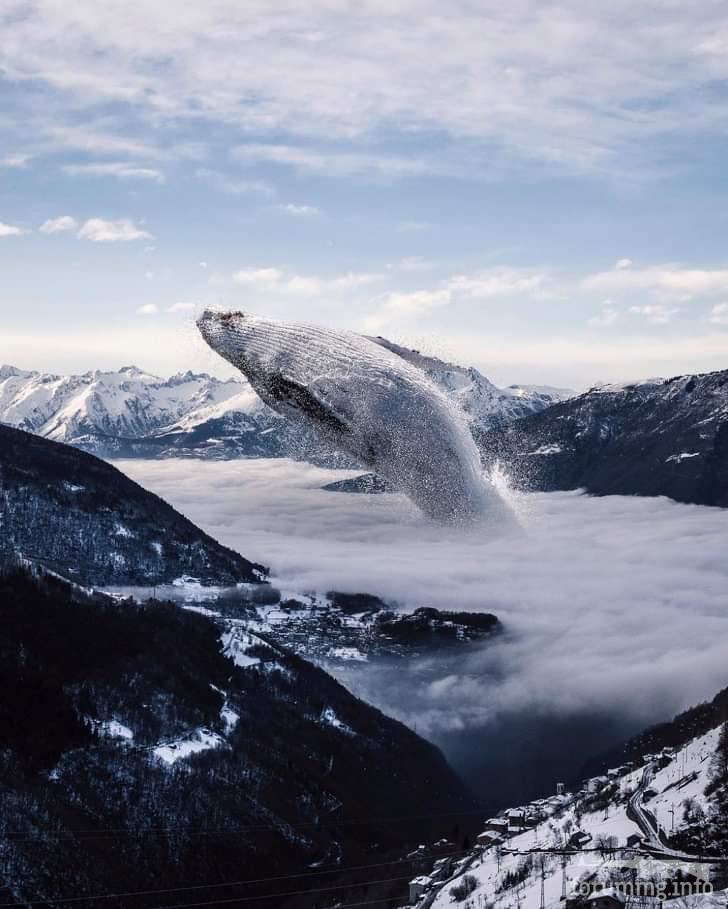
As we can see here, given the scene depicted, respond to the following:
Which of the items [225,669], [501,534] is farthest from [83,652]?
[501,534]

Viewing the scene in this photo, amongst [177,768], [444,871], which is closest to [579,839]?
[444,871]

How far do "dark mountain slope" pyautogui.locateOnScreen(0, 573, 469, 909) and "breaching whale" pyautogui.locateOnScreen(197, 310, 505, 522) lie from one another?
78.9 metres

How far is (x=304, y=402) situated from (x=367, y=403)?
142 cm

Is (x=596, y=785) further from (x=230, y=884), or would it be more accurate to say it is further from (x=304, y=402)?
(x=304, y=402)

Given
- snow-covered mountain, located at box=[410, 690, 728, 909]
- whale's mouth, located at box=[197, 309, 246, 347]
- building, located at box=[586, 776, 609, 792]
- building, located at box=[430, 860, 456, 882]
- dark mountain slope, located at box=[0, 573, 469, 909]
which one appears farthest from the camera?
dark mountain slope, located at box=[0, 573, 469, 909]

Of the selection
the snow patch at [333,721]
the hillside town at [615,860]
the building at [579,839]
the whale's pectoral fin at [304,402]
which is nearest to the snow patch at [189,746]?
the snow patch at [333,721]

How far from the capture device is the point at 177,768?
12025 cm

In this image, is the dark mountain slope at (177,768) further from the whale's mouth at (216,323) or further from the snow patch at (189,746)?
the whale's mouth at (216,323)

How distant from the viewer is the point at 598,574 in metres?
197

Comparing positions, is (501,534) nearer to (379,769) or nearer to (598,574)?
(379,769)

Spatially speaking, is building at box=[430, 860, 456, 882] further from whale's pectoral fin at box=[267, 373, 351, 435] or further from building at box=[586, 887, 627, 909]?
whale's pectoral fin at box=[267, 373, 351, 435]

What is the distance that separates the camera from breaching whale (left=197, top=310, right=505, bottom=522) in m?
23.7

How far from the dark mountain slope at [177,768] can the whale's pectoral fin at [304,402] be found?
261 feet

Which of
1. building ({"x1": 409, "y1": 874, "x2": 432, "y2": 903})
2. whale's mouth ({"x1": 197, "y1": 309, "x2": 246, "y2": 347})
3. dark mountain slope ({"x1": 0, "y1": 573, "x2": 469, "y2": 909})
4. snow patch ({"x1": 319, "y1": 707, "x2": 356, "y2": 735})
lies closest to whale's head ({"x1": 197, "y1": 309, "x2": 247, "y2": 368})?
whale's mouth ({"x1": 197, "y1": 309, "x2": 246, "y2": 347})
